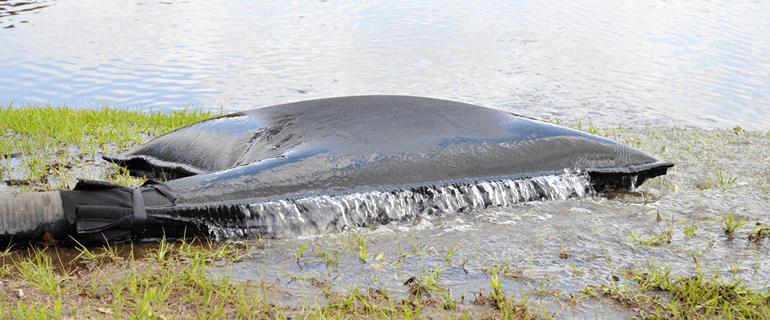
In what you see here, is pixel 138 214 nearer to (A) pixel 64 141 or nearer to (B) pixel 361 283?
(B) pixel 361 283

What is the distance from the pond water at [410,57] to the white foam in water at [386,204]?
4.14 metres

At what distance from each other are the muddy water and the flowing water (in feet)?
0.04

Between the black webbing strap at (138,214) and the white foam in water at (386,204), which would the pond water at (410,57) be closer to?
the white foam in water at (386,204)

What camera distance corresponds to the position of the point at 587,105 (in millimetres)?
8266

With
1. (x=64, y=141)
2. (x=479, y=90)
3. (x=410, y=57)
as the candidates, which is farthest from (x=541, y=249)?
(x=410, y=57)

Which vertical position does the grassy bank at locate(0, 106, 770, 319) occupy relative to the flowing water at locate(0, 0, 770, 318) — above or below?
above

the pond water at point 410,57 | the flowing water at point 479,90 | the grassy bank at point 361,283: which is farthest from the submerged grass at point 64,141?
the pond water at point 410,57

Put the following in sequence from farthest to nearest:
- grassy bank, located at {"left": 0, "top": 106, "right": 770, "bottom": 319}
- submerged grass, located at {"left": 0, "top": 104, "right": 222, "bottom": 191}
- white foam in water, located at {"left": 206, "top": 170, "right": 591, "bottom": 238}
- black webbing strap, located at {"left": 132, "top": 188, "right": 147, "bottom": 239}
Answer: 1. submerged grass, located at {"left": 0, "top": 104, "right": 222, "bottom": 191}
2. white foam in water, located at {"left": 206, "top": 170, "right": 591, "bottom": 238}
3. black webbing strap, located at {"left": 132, "top": 188, "right": 147, "bottom": 239}
4. grassy bank, located at {"left": 0, "top": 106, "right": 770, "bottom": 319}

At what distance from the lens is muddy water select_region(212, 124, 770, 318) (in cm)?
241

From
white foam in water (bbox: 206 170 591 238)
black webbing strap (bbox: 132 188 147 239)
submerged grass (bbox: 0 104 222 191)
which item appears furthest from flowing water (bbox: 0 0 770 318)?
submerged grass (bbox: 0 104 222 191)

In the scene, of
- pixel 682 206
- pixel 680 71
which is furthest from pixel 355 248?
pixel 680 71

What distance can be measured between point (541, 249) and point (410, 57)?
925 cm

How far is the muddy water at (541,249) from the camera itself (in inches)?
94.7

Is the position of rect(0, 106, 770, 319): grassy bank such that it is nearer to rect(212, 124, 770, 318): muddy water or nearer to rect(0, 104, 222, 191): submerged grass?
rect(212, 124, 770, 318): muddy water
